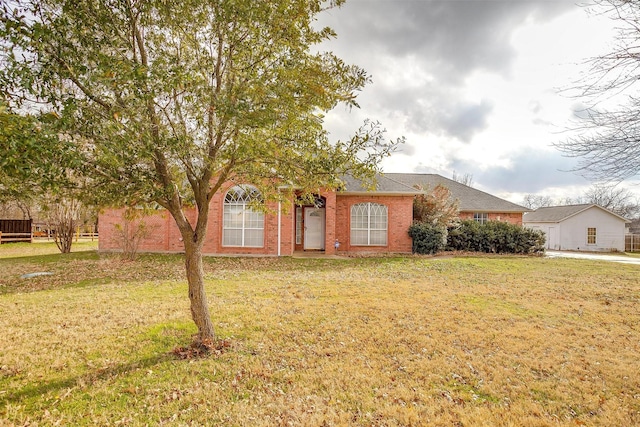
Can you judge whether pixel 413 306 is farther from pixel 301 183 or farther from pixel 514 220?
pixel 514 220

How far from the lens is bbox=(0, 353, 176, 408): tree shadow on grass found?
354cm

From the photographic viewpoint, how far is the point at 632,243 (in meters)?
27.0

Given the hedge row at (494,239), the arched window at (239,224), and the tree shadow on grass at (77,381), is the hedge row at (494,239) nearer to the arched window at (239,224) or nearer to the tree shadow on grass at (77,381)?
the arched window at (239,224)

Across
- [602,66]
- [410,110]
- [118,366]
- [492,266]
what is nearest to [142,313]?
[118,366]

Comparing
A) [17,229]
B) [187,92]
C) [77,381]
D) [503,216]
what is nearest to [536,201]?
[503,216]

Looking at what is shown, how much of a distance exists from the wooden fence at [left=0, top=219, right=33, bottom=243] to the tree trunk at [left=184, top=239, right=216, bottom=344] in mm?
29890

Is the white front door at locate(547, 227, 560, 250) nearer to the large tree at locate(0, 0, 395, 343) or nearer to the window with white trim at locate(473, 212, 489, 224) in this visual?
the window with white trim at locate(473, 212, 489, 224)

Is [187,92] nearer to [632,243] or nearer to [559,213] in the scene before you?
[559,213]

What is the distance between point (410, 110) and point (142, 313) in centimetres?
1124

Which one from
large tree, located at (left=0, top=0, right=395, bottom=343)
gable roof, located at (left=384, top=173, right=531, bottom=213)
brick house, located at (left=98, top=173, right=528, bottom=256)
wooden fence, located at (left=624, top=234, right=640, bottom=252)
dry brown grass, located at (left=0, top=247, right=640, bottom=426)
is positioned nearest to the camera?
large tree, located at (left=0, top=0, right=395, bottom=343)

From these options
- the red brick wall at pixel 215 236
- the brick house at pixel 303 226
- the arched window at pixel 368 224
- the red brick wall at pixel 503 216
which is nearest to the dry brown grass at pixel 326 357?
the red brick wall at pixel 215 236

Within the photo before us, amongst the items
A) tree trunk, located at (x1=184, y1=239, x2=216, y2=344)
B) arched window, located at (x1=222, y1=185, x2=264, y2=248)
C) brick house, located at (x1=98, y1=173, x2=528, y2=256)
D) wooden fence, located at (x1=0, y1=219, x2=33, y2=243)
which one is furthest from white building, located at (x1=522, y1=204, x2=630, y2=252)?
wooden fence, located at (x1=0, y1=219, x2=33, y2=243)

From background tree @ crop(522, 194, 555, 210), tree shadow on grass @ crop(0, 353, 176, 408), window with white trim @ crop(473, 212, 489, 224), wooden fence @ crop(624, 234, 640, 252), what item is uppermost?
background tree @ crop(522, 194, 555, 210)

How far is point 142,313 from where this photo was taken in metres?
6.49
